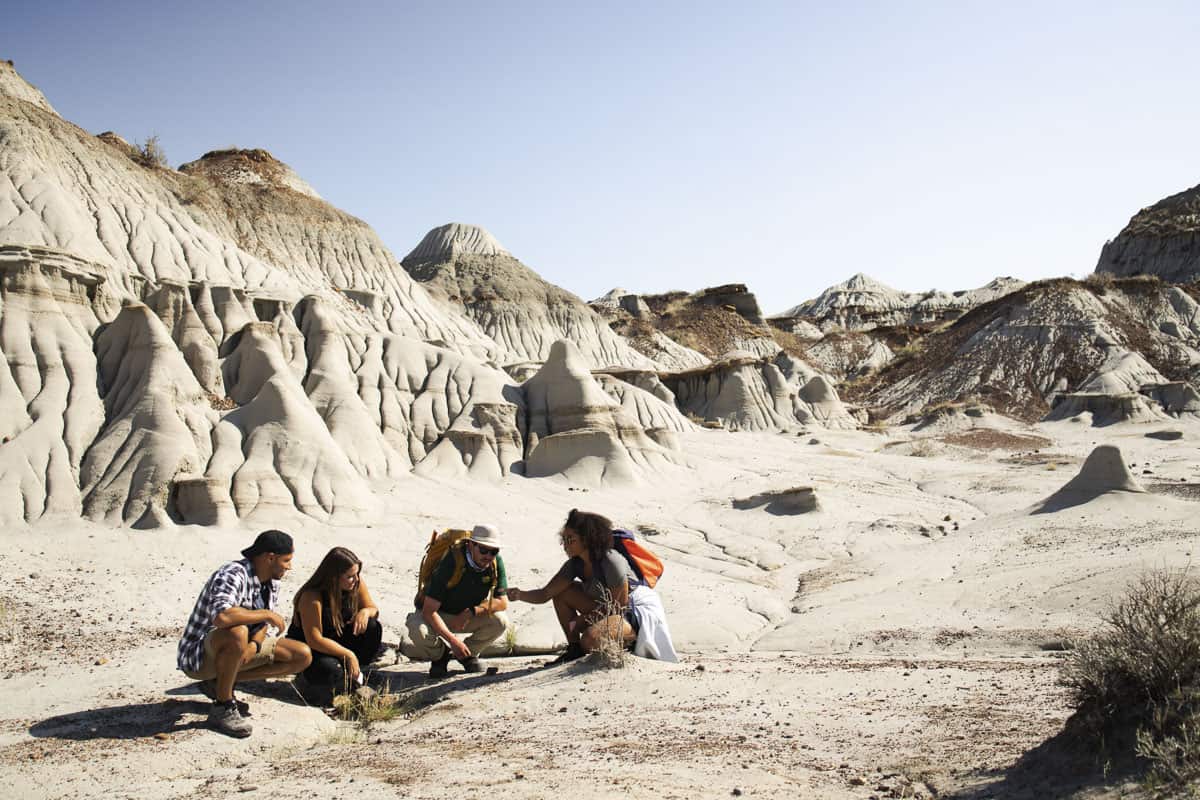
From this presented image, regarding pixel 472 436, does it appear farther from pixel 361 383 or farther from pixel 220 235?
pixel 220 235

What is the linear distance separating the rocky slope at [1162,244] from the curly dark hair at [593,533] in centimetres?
7942

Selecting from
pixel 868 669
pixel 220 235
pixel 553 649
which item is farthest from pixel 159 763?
pixel 220 235

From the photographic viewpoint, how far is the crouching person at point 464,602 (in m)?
6.89

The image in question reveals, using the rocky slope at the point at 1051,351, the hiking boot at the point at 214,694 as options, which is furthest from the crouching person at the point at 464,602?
the rocky slope at the point at 1051,351

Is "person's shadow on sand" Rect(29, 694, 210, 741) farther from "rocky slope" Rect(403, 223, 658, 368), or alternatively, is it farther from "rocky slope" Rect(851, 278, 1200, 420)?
"rocky slope" Rect(851, 278, 1200, 420)

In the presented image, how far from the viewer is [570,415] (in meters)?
25.1

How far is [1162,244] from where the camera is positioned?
255 feet

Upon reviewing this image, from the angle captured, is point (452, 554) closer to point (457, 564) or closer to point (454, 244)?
point (457, 564)

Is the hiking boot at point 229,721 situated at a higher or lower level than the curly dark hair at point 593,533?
lower

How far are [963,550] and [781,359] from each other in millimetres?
47927

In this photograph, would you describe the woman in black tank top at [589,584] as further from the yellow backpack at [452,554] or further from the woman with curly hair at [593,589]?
the yellow backpack at [452,554]

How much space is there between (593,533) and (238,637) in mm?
2722

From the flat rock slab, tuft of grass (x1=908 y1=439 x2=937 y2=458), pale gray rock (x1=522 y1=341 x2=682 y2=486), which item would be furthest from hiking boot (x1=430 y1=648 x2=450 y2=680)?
tuft of grass (x1=908 y1=439 x2=937 y2=458)

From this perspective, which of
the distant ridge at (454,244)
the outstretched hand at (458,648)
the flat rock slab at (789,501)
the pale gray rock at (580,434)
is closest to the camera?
the outstretched hand at (458,648)
